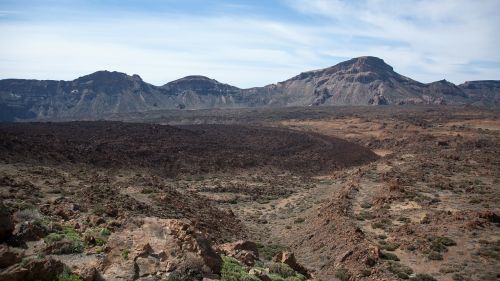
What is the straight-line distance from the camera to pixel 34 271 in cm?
943

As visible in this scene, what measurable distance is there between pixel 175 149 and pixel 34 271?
5131 centimetres

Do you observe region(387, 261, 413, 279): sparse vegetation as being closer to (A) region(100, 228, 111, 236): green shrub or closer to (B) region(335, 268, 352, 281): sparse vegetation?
(B) region(335, 268, 352, 281): sparse vegetation

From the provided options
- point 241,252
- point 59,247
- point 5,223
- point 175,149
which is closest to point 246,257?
point 241,252

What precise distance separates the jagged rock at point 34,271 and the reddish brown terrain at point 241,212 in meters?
0.03

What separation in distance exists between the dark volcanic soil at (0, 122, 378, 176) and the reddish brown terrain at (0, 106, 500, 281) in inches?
11.6

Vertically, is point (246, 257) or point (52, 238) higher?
point (52, 238)

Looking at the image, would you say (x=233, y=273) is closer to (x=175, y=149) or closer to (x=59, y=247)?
(x=59, y=247)

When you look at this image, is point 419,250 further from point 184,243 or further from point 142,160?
point 142,160

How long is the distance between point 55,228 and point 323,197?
25032 mm

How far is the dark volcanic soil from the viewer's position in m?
45.6

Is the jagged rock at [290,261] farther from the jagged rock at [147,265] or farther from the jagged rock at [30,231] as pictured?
the jagged rock at [30,231]

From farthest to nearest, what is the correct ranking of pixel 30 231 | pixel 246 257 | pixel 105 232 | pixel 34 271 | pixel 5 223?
pixel 105 232
pixel 246 257
pixel 30 231
pixel 5 223
pixel 34 271

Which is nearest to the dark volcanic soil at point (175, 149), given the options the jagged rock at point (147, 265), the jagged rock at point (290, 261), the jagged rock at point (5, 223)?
the jagged rock at point (5, 223)

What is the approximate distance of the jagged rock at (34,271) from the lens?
8.99m
